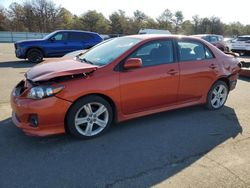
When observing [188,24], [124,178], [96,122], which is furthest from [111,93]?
[188,24]

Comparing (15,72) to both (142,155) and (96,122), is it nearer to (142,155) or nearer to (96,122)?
(96,122)

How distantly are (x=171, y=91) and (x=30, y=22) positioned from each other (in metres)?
57.9

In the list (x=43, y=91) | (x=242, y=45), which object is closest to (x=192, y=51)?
(x=43, y=91)

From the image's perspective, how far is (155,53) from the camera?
482 cm

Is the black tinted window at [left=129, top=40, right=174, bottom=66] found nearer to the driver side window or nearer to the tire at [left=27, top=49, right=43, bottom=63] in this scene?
the tire at [left=27, top=49, right=43, bottom=63]

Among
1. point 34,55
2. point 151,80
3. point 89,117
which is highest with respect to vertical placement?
point 34,55

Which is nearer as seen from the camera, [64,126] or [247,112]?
[64,126]

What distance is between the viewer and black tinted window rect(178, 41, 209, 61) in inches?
201

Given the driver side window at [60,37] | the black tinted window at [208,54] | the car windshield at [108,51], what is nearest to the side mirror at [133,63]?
the car windshield at [108,51]

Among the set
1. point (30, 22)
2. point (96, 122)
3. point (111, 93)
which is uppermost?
point (30, 22)

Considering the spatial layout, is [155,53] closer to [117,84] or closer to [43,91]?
[117,84]

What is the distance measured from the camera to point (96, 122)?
4.25 metres

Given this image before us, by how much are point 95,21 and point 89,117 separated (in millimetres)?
62712

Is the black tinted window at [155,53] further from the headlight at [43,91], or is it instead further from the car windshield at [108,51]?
the headlight at [43,91]
